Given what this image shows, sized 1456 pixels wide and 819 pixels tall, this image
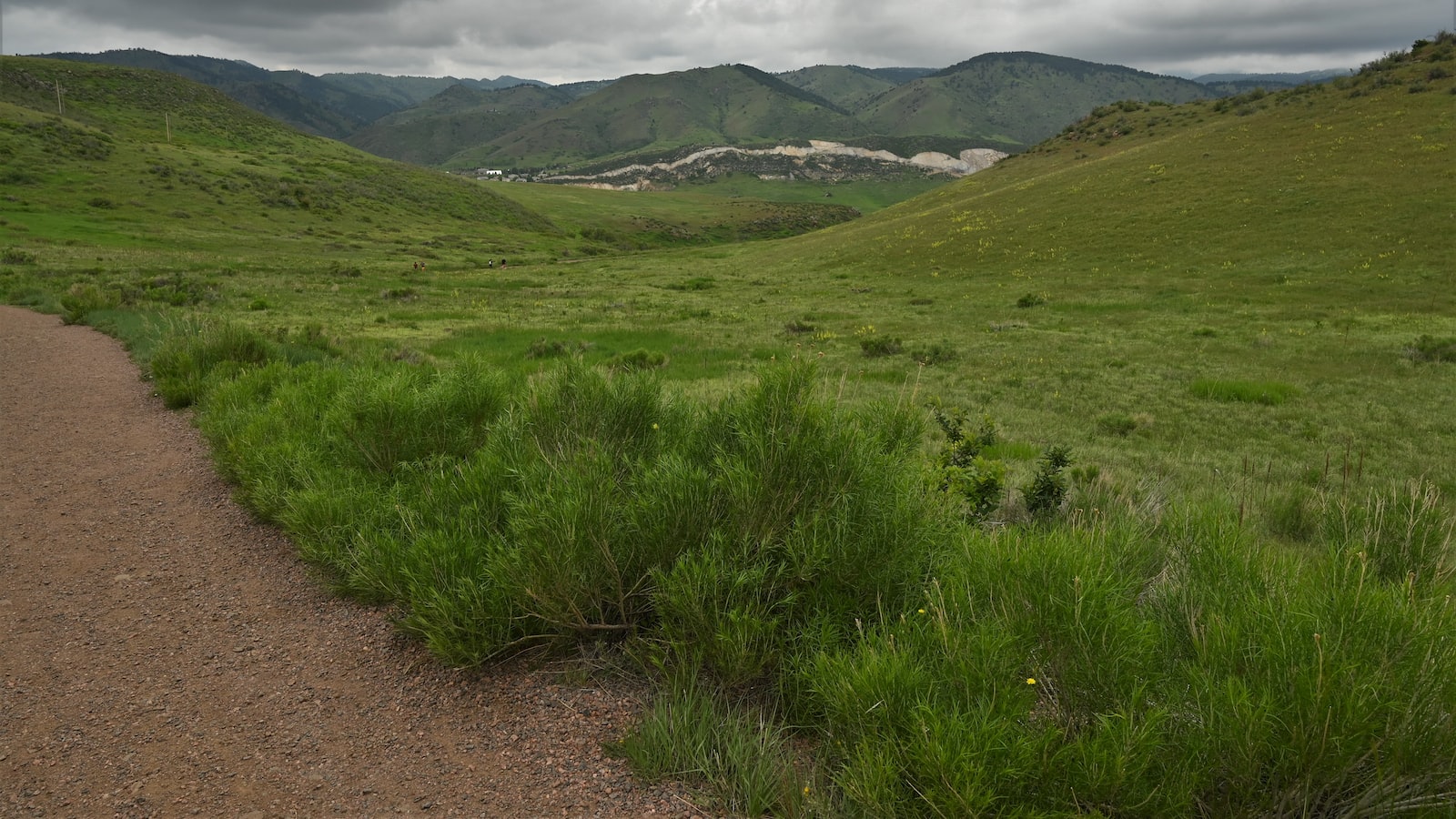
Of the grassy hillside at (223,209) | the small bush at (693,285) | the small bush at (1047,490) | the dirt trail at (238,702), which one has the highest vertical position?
the grassy hillside at (223,209)

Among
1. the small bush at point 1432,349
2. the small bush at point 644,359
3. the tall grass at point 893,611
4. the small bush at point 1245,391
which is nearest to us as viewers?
the tall grass at point 893,611

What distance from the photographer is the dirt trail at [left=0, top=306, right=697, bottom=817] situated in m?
3.51

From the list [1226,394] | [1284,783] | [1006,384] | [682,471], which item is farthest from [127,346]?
[1226,394]

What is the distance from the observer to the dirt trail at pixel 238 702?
3.51 meters

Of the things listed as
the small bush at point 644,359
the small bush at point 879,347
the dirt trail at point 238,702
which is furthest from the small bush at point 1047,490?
the small bush at point 879,347

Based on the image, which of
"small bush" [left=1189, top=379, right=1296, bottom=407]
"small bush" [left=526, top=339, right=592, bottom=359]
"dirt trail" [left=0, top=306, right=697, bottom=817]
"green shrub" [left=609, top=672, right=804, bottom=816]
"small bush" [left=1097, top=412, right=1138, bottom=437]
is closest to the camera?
"green shrub" [left=609, top=672, right=804, bottom=816]

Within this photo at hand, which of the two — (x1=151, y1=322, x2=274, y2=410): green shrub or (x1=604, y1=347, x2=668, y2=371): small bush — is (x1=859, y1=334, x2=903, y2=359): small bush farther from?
(x1=151, y1=322, x2=274, y2=410): green shrub

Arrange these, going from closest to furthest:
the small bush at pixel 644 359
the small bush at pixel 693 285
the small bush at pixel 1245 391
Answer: the small bush at pixel 1245 391
the small bush at pixel 644 359
the small bush at pixel 693 285

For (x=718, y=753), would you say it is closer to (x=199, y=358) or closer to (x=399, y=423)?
(x=399, y=423)

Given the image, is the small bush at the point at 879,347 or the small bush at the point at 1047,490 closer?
the small bush at the point at 1047,490

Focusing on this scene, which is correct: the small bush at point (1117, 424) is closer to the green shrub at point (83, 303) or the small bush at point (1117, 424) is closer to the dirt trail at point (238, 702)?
the dirt trail at point (238, 702)

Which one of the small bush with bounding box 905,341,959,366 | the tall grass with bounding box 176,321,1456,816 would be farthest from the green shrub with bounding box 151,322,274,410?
the small bush with bounding box 905,341,959,366

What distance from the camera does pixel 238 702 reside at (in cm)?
429

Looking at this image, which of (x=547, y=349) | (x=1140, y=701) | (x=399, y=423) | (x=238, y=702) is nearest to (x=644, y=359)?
(x=547, y=349)
